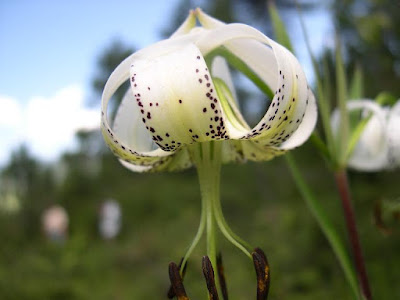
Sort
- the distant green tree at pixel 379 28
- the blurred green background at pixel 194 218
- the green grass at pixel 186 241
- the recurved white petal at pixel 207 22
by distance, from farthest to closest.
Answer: the green grass at pixel 186 241 < the blurred green background at pixel 194 218 < the distant green tree at pixel 379 28 < the recurved white petal at pixel 207 22

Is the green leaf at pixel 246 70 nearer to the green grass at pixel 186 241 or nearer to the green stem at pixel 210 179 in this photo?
the green stem at pixel 210 179

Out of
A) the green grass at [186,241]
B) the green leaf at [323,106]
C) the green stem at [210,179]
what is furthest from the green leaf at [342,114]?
the green grass at [186,241]

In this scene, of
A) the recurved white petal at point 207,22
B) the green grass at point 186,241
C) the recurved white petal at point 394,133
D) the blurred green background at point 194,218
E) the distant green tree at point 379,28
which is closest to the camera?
the recurved white petal at point 207,22

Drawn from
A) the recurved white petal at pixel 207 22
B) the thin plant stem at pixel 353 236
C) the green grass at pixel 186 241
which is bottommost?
the green grass at pixel 186 241

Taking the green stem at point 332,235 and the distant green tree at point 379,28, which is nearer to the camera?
the green stem at point 332,235

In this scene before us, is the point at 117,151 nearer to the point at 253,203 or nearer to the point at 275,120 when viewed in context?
the point at 275,120

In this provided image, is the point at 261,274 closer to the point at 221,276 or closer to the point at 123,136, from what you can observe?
the point at 221,276

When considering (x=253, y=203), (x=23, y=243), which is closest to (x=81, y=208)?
(x=23, y=243)

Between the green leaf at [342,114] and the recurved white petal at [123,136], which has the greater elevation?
the recurved white petal at [123,136]
